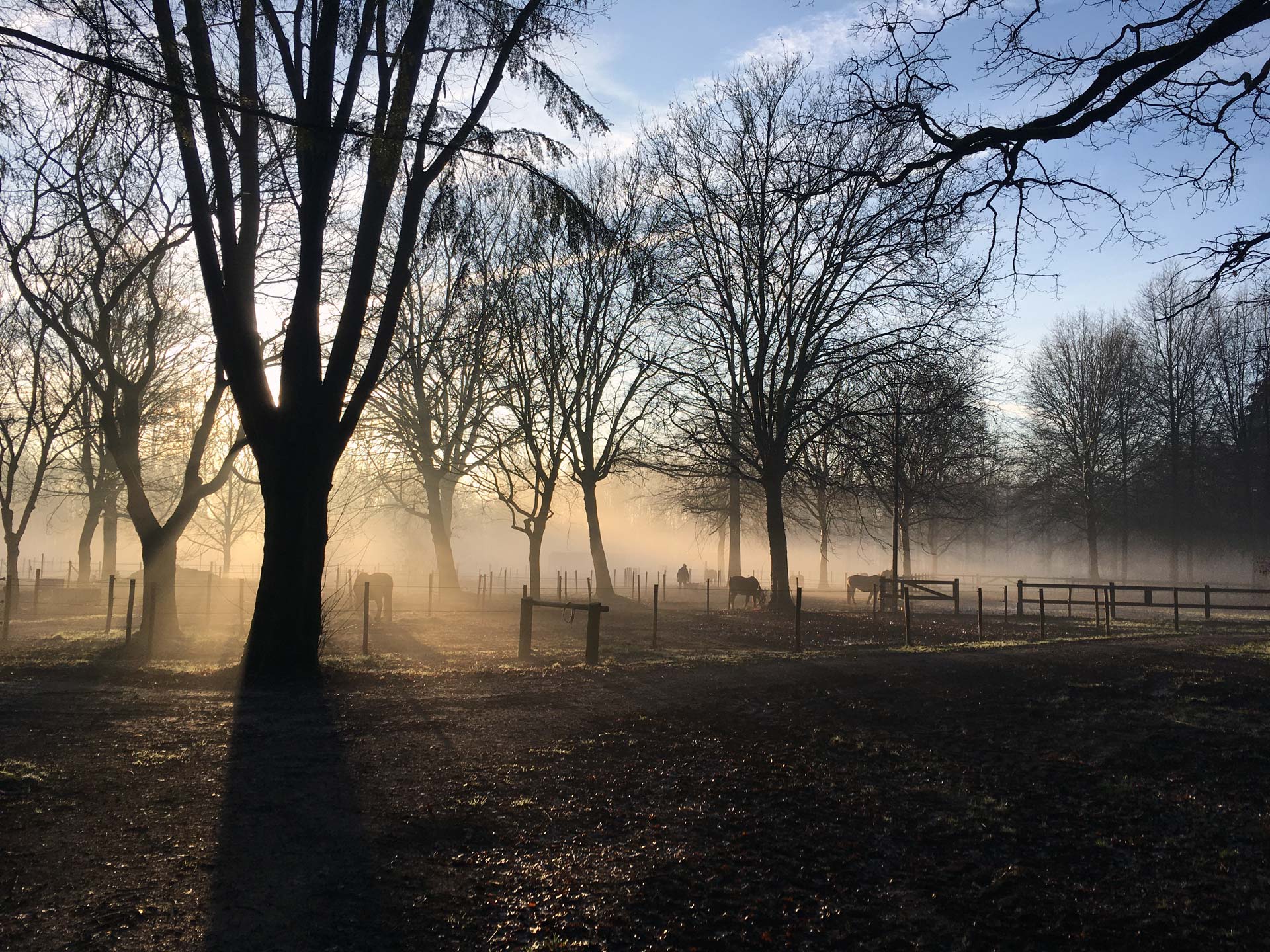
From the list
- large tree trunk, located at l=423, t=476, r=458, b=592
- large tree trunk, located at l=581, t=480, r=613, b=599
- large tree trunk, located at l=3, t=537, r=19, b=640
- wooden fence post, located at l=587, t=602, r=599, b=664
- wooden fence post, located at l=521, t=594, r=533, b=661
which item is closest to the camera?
wooden fence post, located at l=587, t=602, r=599, b=664

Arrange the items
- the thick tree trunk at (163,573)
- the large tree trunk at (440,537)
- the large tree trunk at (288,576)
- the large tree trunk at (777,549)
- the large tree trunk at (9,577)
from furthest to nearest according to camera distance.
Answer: the large tree trunk at (440,537)
the large tree trunk at (777,549)
the large tree trunk at (9,577)
the thick tree trunk at (163,573)
the large tree trunk at (288,576)

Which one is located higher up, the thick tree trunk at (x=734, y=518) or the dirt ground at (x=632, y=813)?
the thick tree trunk at (x=734, y=518)

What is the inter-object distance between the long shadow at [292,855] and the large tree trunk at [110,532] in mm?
33300

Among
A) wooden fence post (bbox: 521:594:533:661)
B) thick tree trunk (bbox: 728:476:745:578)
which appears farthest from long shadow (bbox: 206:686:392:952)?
thick tree trunk (bbox: 728:476:745:578)

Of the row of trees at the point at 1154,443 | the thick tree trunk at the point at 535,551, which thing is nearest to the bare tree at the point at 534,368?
the thick tree trunk at the point at 535,551

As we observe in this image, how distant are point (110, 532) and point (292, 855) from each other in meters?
41.0

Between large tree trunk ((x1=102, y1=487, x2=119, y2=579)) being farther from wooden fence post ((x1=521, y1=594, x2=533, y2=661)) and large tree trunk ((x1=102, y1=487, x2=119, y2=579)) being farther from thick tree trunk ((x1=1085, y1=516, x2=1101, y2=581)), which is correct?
thick tree trunk ((x1=1085, y1=516, x2=1101, y2=581))

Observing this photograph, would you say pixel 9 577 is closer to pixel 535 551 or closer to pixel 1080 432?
pixel 535 551

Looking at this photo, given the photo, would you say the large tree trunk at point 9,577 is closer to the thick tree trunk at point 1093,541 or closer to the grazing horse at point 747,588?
the grazing horse at point 747,588

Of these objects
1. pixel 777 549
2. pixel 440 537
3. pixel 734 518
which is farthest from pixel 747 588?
pixel 440 537

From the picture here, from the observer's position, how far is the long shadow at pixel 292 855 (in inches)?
146

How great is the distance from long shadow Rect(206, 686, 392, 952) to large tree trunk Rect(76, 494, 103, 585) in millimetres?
31169

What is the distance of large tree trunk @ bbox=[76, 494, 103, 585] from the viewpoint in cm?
3334

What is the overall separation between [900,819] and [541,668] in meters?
6.65
